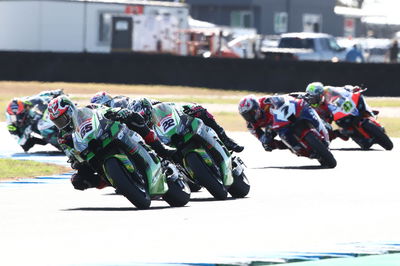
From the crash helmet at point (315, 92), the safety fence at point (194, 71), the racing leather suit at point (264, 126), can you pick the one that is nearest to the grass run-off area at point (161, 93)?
the safety fence at point (194, 71)

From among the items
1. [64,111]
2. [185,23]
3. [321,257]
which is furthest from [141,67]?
[321,257]

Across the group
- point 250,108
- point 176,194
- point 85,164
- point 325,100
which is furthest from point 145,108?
point 325,100

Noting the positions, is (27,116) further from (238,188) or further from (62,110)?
(62,110)

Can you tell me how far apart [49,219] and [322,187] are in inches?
200

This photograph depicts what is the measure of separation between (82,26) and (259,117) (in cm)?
3751

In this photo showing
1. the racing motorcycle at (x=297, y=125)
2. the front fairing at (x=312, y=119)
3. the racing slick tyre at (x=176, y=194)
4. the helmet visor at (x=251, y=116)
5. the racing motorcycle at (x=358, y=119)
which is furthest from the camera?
the racing motorcycle at (x=358, y=119)

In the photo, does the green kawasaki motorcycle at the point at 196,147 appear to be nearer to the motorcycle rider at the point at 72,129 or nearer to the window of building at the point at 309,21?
the motorcycle rider at the point at 72,129

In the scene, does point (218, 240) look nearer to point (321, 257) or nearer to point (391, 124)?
point (321, 257)

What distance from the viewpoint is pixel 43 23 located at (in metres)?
56.6

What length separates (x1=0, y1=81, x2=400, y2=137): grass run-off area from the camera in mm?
39344

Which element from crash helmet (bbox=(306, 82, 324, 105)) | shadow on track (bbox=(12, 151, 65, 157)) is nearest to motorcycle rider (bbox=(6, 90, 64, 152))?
shadow on track (bbox=(12, 151, 65, 157))

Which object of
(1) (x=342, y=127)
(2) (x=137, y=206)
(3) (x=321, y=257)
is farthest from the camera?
(1) (x=342, y=127)

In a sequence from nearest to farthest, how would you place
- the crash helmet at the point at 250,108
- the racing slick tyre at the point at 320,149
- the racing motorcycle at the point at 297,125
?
the crash helmet at the point at 250,108 → the racing slick tyre at the point at 320,149 → the racing motorcycle at the point at 297,125

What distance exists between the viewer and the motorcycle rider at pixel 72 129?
13938mm
